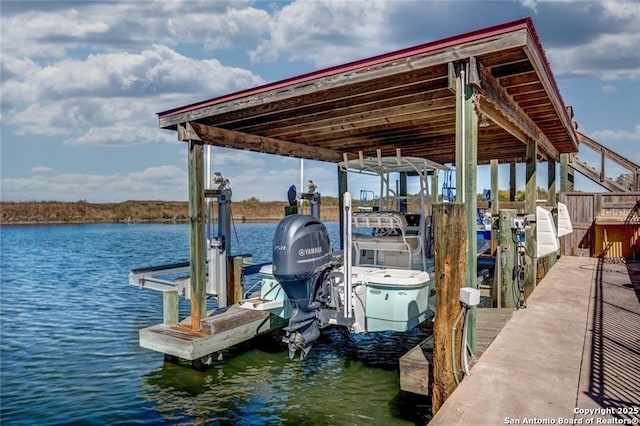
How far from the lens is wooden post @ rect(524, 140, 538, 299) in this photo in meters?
7.07

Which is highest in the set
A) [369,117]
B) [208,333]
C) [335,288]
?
[369,117]

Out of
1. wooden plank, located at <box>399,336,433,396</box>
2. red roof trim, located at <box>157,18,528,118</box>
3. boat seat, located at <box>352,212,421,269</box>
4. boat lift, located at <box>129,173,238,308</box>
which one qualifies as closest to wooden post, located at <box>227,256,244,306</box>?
boat lift, located at <box>129,173,238,308</box>

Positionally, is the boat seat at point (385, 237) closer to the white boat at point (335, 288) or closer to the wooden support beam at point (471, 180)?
the white boat at point (335, 288)

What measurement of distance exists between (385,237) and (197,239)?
251 centimetres

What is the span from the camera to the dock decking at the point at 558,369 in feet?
10.4

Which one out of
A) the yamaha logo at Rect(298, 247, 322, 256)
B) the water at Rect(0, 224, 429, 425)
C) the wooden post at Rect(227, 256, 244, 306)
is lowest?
the water at Rect(0, 224, 429, 425)

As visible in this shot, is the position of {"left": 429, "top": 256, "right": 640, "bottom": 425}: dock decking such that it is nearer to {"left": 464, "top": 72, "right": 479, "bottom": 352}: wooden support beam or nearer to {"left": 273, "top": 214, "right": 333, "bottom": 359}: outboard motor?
{"left": 464, "top": 72, "right": 479, "bottom": 352}: wooden support beam

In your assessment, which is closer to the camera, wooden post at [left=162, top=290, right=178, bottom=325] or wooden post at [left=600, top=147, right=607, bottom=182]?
wooden post at [left=162, top=290, right=178, bottom=325]

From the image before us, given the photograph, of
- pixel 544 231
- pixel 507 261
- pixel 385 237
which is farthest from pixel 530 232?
pixel 385 237

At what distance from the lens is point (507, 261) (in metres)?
5.95

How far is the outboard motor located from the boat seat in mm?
1015

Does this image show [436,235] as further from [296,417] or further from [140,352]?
[140,352]

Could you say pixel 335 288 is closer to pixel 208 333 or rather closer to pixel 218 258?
pixel 208 333

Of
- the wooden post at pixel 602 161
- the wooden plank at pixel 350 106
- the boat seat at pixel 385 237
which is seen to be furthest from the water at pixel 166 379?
the wooden post at pixel 602 161
